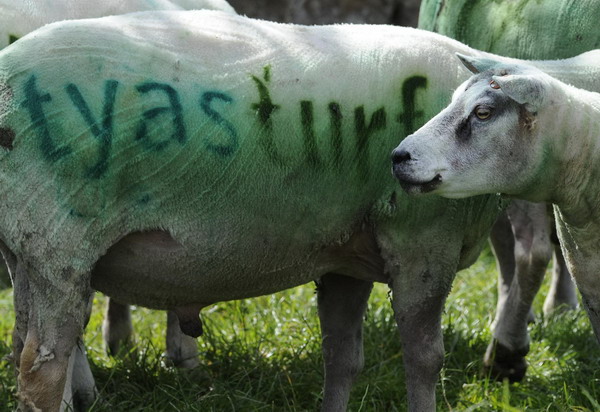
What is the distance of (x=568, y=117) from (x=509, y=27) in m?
1.43

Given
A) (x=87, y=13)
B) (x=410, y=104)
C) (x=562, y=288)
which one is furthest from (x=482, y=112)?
(x=562, y=288)

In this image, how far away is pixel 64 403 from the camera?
3.94m

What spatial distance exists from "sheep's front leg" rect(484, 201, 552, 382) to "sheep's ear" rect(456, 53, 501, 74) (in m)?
1.61

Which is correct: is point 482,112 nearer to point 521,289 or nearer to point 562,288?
point 521,289

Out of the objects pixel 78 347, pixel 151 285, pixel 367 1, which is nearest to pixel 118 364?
pixel 78 347

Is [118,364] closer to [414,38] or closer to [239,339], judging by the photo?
[239,339]

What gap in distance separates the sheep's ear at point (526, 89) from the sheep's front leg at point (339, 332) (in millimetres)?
1271

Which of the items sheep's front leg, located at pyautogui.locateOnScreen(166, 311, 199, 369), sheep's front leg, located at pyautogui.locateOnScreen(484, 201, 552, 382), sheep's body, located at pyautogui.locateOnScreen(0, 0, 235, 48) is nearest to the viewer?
sheep's body, located at pyautogui.locateOnScreen(0, 0, 235, 48)

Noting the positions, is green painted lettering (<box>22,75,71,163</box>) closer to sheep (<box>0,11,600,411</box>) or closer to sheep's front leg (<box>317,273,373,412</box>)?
sheep (<box>0,11,600,411</box>)

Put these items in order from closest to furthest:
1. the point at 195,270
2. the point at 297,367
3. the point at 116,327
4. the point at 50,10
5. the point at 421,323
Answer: the point at 195,270 < the point at 421,323 < the point at 50,10 < the point at 297,367 < the point at 116,327

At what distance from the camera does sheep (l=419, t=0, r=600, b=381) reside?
4.56 m

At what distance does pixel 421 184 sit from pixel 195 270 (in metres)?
0.85

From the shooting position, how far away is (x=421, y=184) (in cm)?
328

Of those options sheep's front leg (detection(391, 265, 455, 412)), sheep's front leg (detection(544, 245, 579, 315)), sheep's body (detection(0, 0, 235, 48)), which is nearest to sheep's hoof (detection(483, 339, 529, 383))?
sheep's front leg (detection(544, 245, 579, 315))
